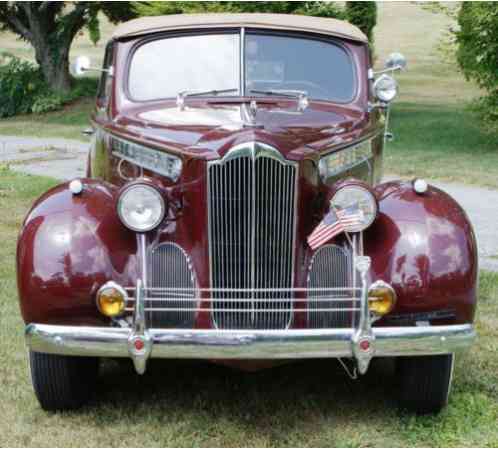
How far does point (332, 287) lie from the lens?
363cm

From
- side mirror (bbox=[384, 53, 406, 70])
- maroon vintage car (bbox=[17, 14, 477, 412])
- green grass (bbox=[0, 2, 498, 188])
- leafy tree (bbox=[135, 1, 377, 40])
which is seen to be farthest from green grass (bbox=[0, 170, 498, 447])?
leafy tree (bbox=[135, 1, 377, 40])

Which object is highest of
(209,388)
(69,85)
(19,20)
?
(209,388)

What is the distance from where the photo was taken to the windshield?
4.59 meters

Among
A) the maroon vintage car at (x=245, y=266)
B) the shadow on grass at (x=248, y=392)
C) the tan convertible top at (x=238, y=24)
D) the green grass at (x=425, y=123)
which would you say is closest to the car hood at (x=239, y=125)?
the maroon vintage car at (x=245, y=266)

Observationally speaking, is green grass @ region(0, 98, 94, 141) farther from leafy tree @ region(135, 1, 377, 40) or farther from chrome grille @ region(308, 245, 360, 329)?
chrome grille @ region(308, 245, 360, 329)

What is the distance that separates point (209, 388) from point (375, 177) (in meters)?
1.54

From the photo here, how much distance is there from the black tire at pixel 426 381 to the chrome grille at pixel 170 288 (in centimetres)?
102

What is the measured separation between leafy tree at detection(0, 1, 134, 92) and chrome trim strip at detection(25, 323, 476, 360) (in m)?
19.5

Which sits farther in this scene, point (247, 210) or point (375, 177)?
point (375, 177)

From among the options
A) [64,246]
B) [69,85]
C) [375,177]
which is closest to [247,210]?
[64,246]

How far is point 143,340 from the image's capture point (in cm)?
330

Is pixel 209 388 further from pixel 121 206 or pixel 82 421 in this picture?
pixel 121 206

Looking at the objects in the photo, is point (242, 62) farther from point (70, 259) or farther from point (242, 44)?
point (70, 259)

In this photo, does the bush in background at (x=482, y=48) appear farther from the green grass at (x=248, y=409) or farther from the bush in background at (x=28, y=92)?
the bush in background at (x=28, y=92)
